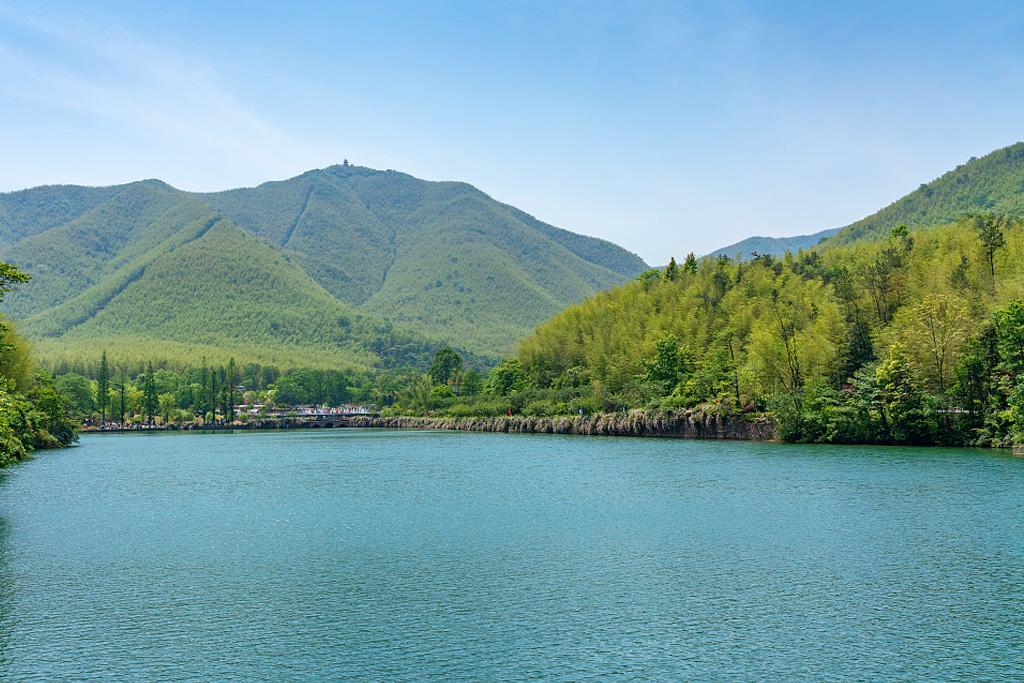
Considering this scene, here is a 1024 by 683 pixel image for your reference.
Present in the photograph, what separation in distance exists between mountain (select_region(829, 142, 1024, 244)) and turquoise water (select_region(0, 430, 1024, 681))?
93.8m

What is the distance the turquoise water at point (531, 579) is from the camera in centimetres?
1608

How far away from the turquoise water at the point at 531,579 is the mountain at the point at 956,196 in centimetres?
9385

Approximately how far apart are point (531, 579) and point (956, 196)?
132m

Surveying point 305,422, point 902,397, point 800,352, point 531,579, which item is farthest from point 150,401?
point 531,579

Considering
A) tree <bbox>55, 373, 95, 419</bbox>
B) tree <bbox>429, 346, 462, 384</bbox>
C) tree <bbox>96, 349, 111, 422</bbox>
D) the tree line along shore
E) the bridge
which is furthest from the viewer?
tree <bbox>429, 346, 462, 384</bbox>

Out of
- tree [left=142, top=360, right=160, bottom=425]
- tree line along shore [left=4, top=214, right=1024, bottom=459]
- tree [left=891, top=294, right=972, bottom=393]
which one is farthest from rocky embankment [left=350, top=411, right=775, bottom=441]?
tree [left=142, top=360, right=160, bottom=425]

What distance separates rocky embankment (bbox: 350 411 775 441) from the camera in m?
69.3

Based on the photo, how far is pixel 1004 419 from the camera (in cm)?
5012

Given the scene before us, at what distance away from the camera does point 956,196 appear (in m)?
134

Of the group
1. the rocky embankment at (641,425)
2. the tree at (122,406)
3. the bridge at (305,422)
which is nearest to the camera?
the rocky embankment at (641,425)

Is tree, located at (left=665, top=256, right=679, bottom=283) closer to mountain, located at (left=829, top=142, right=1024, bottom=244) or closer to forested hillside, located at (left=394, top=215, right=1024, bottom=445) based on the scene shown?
forested hillside, located at (left=394, top=215, right=1024, bottom=445)

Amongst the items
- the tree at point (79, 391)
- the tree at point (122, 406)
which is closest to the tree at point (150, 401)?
the tree at point (122, 406)

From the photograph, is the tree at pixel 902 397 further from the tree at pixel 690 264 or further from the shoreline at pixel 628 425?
the tree at pixel 690 264

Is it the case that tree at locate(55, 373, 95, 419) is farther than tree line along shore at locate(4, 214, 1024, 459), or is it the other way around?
tree at locate(55, 373, 95, 419)
